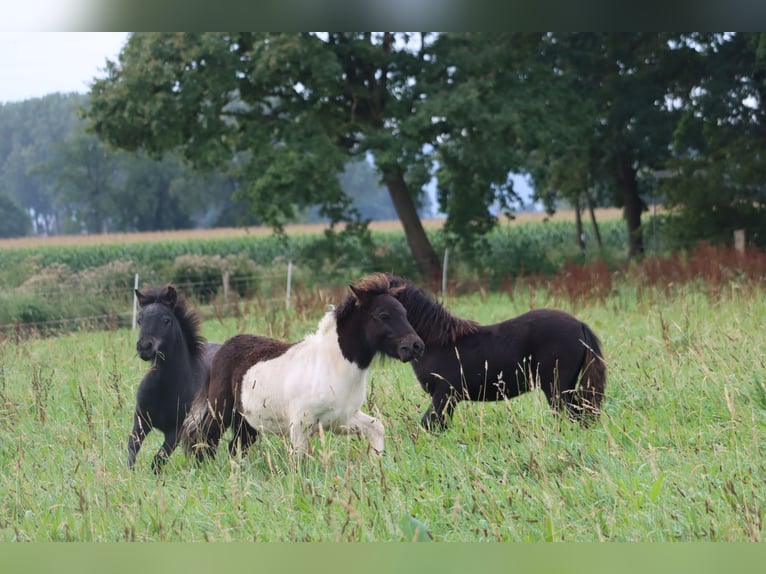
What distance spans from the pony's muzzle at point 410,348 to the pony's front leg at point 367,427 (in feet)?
1.47

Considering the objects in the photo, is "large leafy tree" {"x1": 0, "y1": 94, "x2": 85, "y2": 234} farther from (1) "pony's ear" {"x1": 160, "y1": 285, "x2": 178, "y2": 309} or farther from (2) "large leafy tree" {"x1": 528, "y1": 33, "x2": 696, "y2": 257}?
(1) "pony's ear" {"x1": 160, "y1": 285, "x2": 178, "y2": 309}

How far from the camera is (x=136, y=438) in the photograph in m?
5.13

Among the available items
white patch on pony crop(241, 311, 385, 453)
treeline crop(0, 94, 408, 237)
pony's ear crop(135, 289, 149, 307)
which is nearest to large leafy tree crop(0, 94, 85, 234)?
treeline crop(0, 94, 408, 237)

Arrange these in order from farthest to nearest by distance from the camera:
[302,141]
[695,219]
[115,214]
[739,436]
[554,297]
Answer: [115,214] → [695,219] → [302,141] → [554,297] → [739,436]

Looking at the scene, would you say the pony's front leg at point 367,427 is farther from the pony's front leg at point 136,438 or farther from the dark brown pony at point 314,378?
the pony's front leg at point 136,438

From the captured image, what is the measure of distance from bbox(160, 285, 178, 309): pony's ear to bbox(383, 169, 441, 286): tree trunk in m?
14.6

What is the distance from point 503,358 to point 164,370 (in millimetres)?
2244

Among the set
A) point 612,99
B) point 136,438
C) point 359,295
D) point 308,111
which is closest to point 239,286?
point 308,111

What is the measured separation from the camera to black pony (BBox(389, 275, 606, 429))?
224 inches

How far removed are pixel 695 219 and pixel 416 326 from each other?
1591 centimetres

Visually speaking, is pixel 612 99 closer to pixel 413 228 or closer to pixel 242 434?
pixel 413 228

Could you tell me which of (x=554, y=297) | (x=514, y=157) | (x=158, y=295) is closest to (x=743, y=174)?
(x=514, y=157)

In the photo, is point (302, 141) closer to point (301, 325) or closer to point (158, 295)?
point (301, 325)

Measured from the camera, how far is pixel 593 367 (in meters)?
5.70
